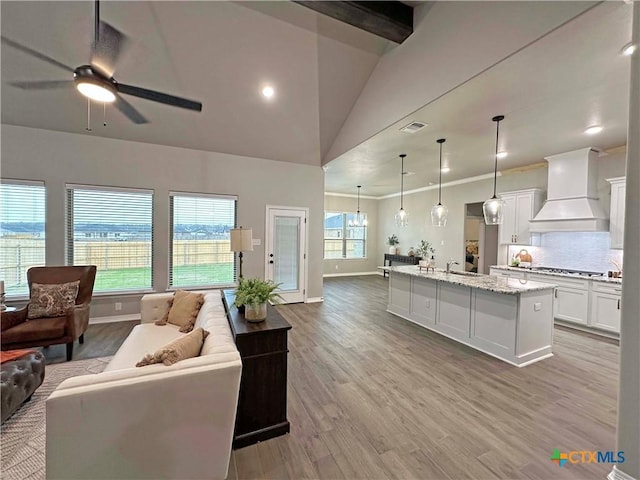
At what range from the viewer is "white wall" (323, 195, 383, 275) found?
968cm

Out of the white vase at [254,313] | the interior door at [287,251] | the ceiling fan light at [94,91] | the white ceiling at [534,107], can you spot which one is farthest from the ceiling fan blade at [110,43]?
the white ceiling at [534,107]

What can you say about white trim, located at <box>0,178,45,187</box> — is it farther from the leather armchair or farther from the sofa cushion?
the sofa cushion

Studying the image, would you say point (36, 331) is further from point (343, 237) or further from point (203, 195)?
point (343, 237)

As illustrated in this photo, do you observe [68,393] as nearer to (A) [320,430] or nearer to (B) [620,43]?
(A) [320,430]

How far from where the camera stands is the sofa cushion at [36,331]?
283 centimetres

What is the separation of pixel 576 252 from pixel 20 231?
9568 mm

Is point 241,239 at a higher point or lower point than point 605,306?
higher

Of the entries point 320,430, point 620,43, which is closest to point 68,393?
point 320,430

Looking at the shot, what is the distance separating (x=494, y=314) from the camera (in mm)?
3467

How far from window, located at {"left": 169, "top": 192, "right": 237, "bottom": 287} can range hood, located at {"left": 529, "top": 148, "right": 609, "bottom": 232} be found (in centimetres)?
608

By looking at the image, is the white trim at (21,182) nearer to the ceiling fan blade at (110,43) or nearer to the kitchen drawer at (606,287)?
the ceiling fan blade at (110,43)

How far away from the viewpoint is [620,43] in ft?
6.88

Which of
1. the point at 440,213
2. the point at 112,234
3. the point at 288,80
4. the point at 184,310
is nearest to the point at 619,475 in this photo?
the point at 440,213

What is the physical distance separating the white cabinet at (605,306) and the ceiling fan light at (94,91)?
681 centimetres
